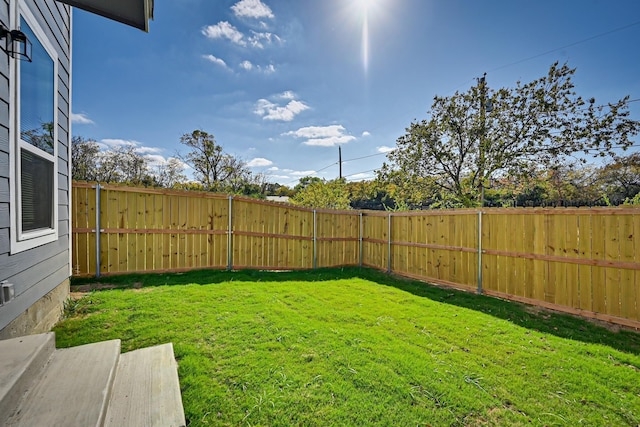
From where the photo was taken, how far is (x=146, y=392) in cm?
177

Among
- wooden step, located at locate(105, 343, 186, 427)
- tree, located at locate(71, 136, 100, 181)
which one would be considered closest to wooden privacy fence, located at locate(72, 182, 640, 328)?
wooden step, located at locate(105, 343, 186, 427)

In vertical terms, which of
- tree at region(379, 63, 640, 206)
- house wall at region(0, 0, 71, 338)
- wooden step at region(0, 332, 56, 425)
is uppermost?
tree at region(379, 63, 640, 206)

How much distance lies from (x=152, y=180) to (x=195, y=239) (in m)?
14.6

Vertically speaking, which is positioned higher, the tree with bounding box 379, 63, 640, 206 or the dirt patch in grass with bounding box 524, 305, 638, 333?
the tree with bounding box 379, 63, 640, 206

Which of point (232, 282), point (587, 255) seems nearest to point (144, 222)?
point (232, 282)

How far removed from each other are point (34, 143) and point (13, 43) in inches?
33.0

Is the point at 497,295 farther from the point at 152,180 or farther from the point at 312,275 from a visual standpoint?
the point at 152,180

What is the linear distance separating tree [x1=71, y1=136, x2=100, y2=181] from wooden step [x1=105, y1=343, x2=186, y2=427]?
1648 cm

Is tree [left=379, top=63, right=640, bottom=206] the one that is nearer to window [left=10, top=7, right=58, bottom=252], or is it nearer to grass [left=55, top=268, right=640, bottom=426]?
grass [left=55, top=268, right=640, bottom=426]

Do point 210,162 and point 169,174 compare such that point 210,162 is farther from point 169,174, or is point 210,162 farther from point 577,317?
point 577,317

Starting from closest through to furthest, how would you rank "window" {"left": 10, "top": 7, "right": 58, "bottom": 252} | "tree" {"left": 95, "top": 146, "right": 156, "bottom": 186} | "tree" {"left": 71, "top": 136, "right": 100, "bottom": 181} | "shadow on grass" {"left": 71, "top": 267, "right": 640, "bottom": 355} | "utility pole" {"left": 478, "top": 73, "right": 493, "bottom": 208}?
1. "window" {"left": 10, "top": 7, "right": 58, "bottom": 252}
2. "shadow on grass" {"left": 71, "top": 267, "right": 640, "bottom": 355}
3. "utility pole" {"left": 478, "top": 73, "right": 493, "bottom": 208}
4. "tree" {"left": 71, "top": 136, "right": 100, "bottom": 181}
5. "tree" {"left": 95, "top": 146, "right": 156, "bottom": 186}

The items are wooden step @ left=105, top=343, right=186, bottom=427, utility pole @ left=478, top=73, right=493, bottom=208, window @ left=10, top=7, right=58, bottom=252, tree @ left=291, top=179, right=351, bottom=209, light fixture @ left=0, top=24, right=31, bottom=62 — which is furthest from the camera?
tree @ left=291, top=179, right=351, bottom=209

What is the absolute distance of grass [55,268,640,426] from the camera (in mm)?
1896

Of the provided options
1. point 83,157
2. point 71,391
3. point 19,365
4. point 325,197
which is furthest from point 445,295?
point 83,157
